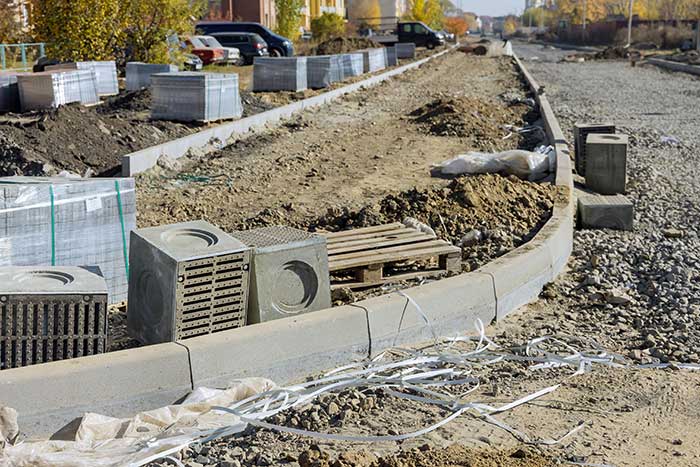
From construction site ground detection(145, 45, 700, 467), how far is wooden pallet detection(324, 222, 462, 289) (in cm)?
84

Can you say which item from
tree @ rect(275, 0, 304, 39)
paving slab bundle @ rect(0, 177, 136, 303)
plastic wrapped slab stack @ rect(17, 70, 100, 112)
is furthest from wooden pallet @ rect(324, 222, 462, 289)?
tree @ rect(275, 0, 304, 39)

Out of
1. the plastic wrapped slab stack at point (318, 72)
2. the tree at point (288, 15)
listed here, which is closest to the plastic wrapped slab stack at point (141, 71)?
the plastic wrapped slab stack at point (318, 72)

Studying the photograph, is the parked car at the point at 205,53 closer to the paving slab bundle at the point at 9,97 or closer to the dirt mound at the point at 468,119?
the dirt mound at the point at 468,119

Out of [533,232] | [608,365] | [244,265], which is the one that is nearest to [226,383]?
[244,265]

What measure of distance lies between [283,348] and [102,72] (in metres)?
17.4

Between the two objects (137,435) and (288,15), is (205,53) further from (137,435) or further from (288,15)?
(137,435)

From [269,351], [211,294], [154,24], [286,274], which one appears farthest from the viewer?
[154,24]

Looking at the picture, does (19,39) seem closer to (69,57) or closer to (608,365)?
(69,57)

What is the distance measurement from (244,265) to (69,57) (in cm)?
1939

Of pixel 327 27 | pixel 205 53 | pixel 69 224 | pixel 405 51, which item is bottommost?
pixel 69 224

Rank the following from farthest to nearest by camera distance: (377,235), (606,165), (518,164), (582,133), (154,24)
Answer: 1. (154,24)
2. (582,133)
3. (518,164)
4. (606,165)
5. (377,235)

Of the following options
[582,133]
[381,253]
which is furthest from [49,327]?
[582,133]

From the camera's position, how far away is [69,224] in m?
6.32

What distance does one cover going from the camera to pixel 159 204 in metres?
10.3
